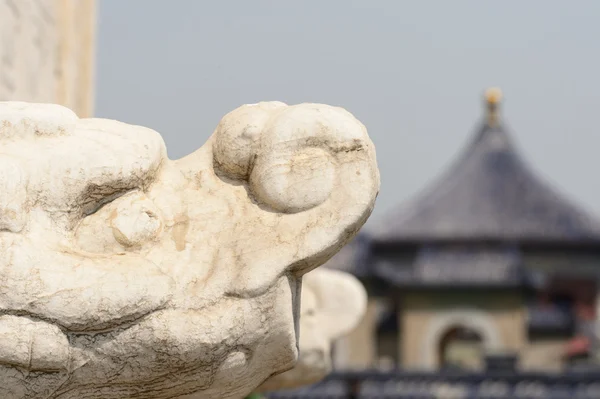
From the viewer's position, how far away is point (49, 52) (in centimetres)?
324

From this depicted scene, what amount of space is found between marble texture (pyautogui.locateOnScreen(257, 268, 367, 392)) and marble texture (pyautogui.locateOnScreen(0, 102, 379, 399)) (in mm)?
1449

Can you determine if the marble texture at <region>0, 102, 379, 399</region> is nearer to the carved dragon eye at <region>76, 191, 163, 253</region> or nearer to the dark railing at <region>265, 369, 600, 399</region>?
the carved dragon eye at <region>76, 191, 163, 253</region>

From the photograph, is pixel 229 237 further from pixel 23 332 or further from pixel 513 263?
pixel 513 263

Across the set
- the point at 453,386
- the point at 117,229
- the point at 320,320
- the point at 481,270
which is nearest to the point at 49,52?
the point at 320,320

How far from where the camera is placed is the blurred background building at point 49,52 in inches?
110

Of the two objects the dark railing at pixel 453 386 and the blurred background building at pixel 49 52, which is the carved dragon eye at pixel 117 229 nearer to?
the blurred background building at pixel 49 52

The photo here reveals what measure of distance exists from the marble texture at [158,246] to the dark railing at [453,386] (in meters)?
6.92

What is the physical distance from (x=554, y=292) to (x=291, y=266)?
2286 cm

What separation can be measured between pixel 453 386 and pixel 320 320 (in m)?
7.01

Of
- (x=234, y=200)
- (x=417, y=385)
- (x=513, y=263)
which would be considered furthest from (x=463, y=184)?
(x=234, y=200)

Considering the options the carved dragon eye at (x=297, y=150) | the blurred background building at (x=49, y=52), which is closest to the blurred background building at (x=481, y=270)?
the blurred background building at (x=49, y=52)

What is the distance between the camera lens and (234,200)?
160 cm

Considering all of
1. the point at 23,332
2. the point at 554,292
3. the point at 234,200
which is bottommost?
the point at 554,292

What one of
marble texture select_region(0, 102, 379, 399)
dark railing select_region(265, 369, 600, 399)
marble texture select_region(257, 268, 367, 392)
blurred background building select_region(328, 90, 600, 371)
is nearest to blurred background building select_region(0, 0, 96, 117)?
marble texture select_region(257, 268, 367, 392)
